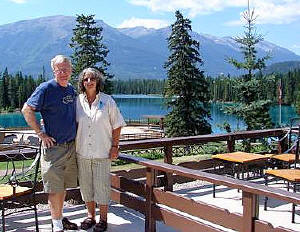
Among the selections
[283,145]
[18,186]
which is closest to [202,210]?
[18,186]

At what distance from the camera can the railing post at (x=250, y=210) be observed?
296cm

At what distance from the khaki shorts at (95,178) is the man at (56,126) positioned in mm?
152

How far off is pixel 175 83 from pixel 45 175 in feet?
84.5

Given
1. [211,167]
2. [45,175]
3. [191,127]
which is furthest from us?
[191,127]

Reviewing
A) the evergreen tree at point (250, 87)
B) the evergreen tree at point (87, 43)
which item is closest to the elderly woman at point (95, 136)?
the evergreen tree at point (250, 87)

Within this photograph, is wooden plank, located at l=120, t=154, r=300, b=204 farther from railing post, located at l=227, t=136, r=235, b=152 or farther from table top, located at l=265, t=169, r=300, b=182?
railing post, located at l=227, t=136, r=235, b=152

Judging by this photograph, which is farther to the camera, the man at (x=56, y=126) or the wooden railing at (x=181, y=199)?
the man at (x=56, y=126)

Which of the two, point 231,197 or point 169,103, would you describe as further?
point 169,103

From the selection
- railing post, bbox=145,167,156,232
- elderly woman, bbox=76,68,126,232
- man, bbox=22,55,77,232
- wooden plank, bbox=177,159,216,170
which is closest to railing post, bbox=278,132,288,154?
wooden plank, bbox=177,159,216,170

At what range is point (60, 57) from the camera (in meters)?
3.76

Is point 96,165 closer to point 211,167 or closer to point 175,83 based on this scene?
point 211,167

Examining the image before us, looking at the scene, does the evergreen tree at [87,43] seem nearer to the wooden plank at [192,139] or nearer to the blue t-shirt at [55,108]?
the wooden plank at [192,139]

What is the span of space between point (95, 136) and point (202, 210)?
1125 millimetres

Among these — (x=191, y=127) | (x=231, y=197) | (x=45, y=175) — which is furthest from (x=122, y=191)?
(x=191, y=127)
